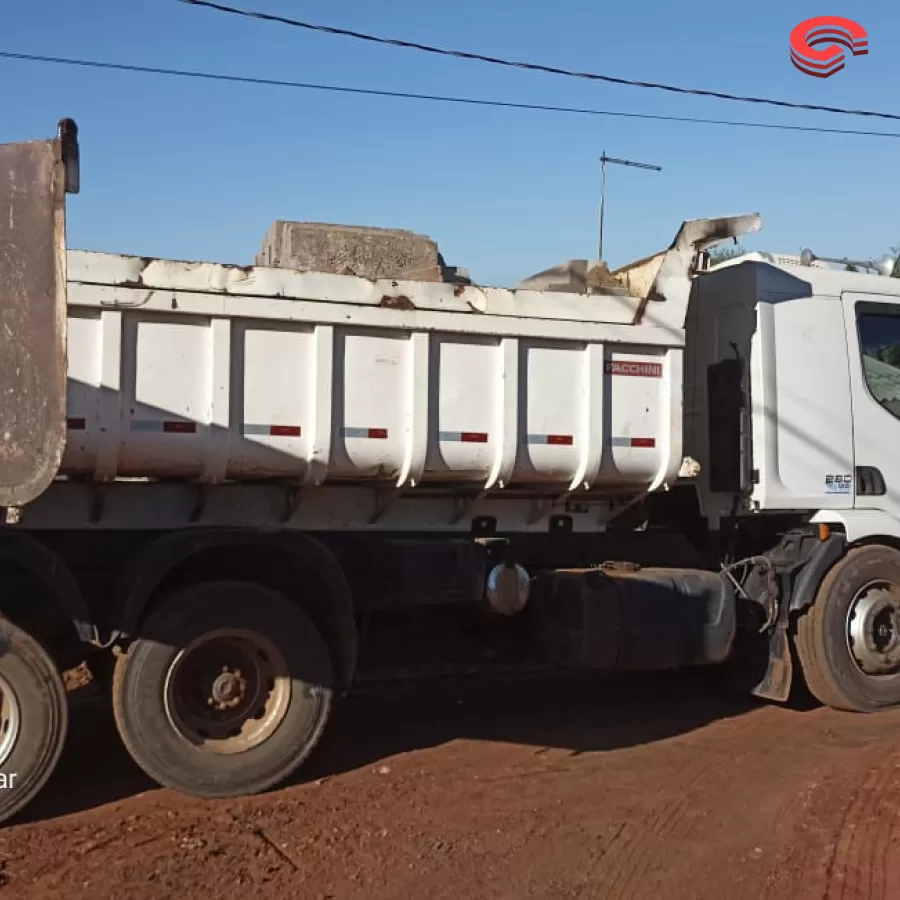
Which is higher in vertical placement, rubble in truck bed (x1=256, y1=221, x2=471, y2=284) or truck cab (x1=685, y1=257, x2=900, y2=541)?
rubble in truck bed (x1=256, y1=221, x2=471, y2=284)

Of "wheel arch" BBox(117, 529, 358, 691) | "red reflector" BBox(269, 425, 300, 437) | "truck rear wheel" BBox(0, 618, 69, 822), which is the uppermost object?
"red reflector" BBox(269, 425, 300, 437)

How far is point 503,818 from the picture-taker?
4977 millimetres

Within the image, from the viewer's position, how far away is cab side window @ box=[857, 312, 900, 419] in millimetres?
7301

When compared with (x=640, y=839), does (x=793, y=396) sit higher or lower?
higher

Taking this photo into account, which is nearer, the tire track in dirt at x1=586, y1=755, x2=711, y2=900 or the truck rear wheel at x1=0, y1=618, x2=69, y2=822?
the tire track in dirt at x1=586, y1=755, x2=711, y2=900

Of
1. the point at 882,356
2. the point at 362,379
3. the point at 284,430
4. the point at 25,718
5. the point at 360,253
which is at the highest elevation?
the point at 360,253

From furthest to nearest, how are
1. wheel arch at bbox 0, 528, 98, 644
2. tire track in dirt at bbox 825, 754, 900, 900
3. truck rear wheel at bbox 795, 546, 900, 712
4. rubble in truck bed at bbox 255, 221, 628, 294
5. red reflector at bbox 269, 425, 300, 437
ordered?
truck rear wheel at bbox 795, 546, 900, 712
rubble in truck bed at bbox 255, 221, 628, 294
red reflector at bbox 269, 425, 300, 437
wheel arch at bbox 0, 528, 98, 644
tire track in dirt at bbox 825, 754, 900, 900

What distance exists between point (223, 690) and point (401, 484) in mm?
1404

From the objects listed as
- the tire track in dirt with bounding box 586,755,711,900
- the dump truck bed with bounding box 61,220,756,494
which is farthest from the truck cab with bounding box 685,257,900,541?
the tire track in dirt with bounding box 586,755,711,900

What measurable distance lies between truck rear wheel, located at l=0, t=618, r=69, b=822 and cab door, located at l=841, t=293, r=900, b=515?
5142mm

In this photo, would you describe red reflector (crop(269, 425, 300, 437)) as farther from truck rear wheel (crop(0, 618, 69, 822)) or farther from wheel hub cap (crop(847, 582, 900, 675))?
wheel hub cap (crop(847, 582, 900, 675))

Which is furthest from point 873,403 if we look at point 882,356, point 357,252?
point 357,252

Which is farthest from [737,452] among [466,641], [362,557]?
[362,557]

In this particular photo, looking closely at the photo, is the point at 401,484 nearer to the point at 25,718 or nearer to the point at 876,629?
the point at 25,718
